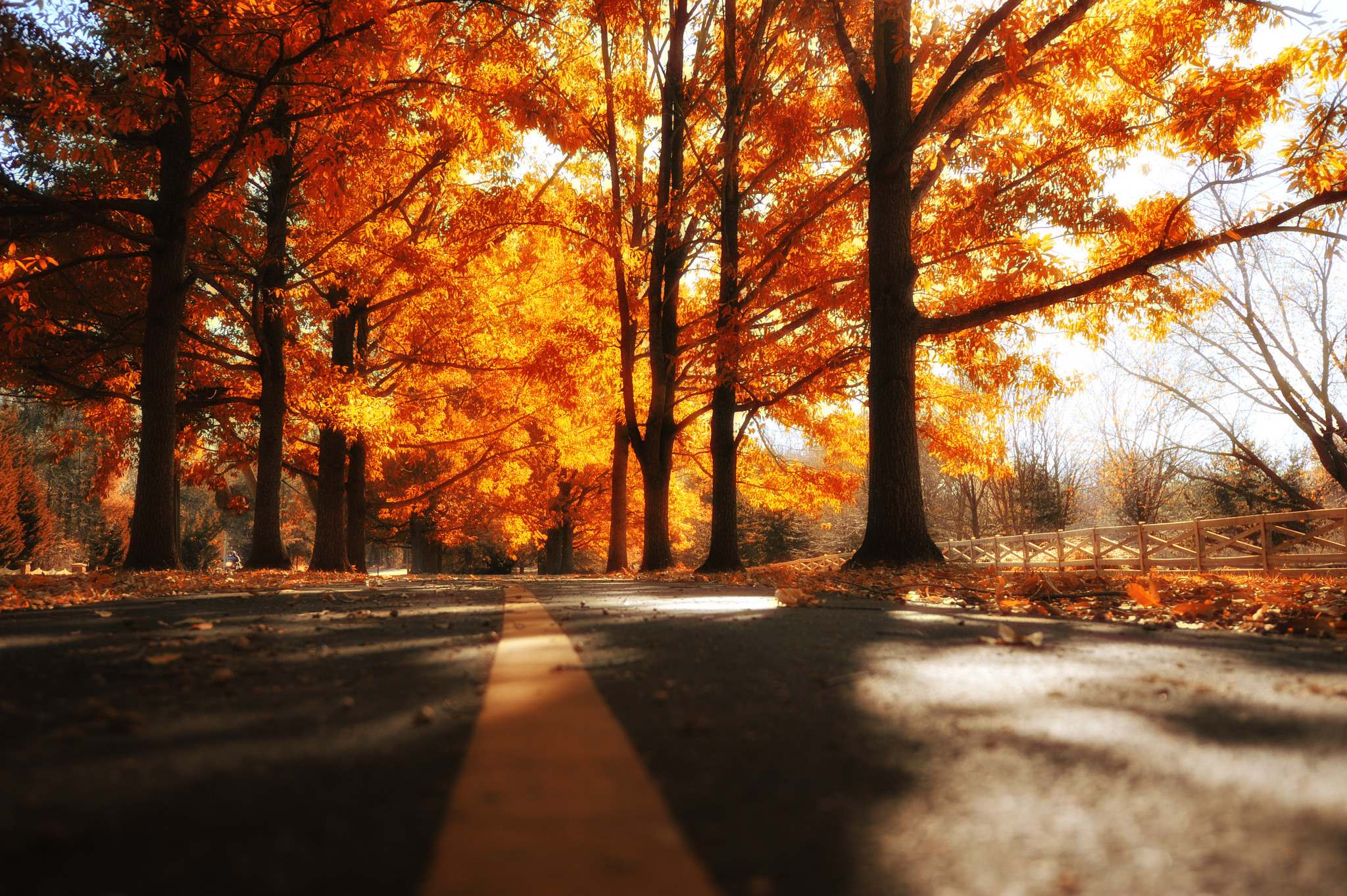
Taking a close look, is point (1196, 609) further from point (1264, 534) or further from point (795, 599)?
point (1264, 534)

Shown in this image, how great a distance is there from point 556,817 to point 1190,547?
17.4 m

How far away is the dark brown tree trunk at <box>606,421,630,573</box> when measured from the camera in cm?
1839

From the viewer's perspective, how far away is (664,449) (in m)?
15.7

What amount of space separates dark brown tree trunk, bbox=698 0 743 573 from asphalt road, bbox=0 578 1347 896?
1038 centimetres

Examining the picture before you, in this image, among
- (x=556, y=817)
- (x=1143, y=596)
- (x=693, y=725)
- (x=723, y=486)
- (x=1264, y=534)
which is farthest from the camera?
(x=723, y=486)

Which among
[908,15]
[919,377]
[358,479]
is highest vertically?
[908,15]

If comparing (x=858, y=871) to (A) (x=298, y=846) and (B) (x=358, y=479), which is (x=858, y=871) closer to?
(A) (x=298, y=846)

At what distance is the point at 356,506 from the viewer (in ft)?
67.1

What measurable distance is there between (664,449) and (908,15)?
28.3 ft

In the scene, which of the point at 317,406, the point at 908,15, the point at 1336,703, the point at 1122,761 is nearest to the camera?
the point at 1122,761

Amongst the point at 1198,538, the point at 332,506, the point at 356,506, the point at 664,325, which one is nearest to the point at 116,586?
the point at 332,506

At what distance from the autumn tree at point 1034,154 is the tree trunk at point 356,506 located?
1444 centimetres

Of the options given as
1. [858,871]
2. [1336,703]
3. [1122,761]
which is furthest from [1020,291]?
[858,871]

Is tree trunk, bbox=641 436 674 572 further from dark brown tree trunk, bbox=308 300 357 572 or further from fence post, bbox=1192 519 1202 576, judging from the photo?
fence post, bbox=1192 519 1202 576
